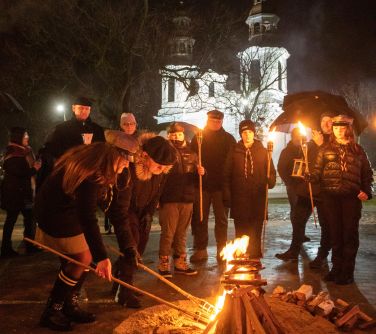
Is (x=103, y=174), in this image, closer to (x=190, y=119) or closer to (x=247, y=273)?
(x=247, y=273)

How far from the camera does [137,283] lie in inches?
249

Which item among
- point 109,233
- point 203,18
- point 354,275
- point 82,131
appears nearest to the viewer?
point 354,275

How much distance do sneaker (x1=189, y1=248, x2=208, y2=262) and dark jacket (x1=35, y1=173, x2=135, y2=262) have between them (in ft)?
10.3

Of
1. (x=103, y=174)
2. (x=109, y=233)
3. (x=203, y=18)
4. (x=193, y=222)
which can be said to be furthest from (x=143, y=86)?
(x=103, y=174)

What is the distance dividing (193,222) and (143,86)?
16.2 metres

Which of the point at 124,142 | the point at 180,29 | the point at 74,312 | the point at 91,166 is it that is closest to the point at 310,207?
the point at 124,142

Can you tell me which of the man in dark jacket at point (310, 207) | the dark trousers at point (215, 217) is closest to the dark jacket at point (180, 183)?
the dark trousers at point (215, 217)

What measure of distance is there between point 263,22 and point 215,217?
50622 mm

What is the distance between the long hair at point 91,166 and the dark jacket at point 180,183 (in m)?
2.35

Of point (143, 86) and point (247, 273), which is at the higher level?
point (143, 86)

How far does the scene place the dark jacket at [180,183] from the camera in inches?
261

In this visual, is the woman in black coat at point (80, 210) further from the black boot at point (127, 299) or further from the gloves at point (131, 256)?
the black boot at point (127, 299)

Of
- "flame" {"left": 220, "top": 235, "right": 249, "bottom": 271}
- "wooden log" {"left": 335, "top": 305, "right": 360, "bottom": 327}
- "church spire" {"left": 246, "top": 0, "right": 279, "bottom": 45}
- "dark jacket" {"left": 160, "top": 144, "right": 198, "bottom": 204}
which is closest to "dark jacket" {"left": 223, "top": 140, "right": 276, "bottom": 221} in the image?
"dark jacket" {"left": 160, "top": 144, "right": 198, "bottom": 204}

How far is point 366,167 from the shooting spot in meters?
6.25
